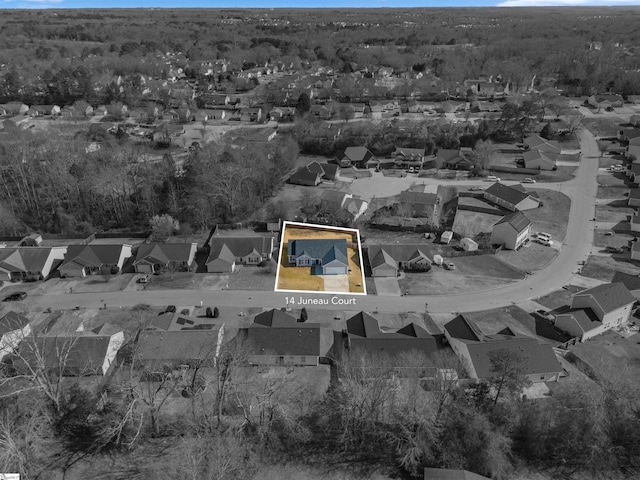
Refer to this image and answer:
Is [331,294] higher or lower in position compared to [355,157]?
higher

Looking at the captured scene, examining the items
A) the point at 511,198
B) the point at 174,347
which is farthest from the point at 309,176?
the point at 174,347

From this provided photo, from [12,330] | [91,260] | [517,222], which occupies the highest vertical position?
[517,222]

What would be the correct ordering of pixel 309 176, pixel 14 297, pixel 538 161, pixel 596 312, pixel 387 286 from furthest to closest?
pixel 538 161
pixel 309 176
pixel 387 286
pixel 14 297
pixel 596 312

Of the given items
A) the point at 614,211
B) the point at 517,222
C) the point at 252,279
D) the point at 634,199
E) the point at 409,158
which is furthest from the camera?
the point at 409,158

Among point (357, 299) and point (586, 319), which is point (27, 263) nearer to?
point (357, 299)

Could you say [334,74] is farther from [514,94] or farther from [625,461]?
[625,461]

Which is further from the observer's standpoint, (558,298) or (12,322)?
(558,298)

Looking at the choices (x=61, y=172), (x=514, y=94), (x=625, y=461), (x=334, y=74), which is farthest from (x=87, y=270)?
(x=334, y=74)
